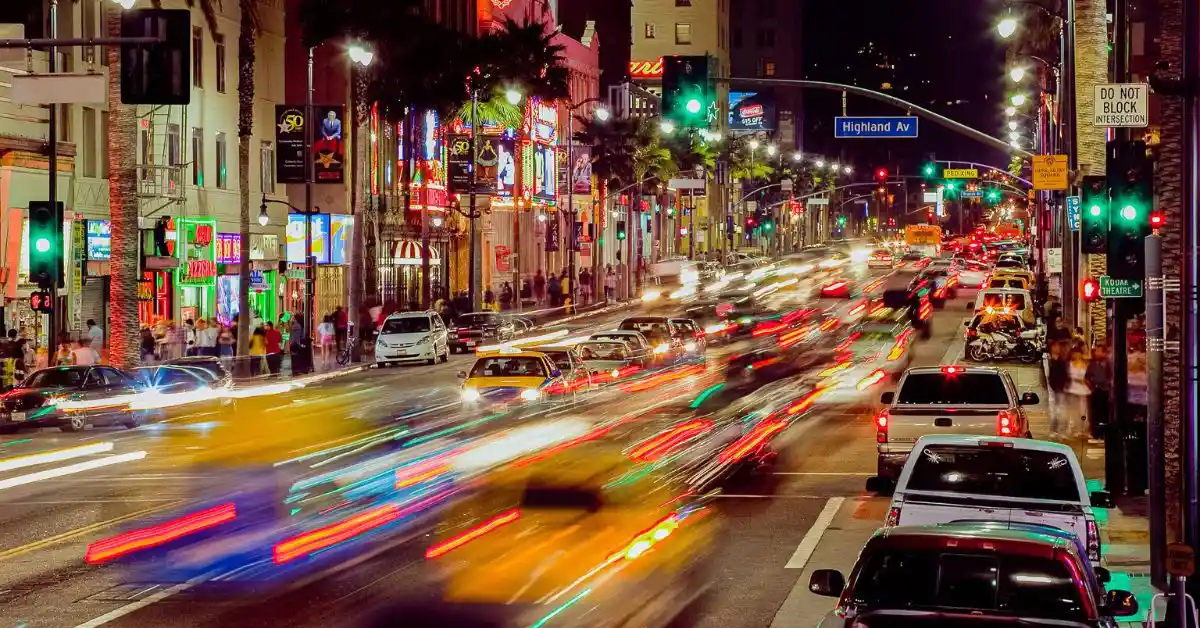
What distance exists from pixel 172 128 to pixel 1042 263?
36.7 metres

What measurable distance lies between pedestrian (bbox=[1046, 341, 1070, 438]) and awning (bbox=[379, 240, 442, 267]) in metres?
48.5

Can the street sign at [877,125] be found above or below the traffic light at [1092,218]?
above


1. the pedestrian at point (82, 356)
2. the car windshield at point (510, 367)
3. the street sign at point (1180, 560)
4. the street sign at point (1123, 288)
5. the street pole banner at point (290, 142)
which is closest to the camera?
the street sign at point (1180, 560)

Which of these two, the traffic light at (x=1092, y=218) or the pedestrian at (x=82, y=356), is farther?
the pedestrian at (x=82, y=356)

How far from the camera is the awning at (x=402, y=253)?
78062mm

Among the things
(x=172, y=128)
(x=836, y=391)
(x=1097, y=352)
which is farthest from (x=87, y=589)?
(x=172, y=128)

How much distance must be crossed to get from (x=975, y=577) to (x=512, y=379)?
81.3ft

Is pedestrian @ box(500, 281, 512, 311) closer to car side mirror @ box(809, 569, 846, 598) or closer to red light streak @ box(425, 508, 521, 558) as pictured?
red light streak @ box(425, 508, 521, 558)

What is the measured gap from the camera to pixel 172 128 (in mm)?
54062

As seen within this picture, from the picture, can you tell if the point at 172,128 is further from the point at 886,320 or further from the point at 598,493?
the point at 598,493

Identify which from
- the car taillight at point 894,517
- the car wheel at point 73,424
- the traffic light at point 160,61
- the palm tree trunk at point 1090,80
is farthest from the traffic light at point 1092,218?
the car wheel at point 73,424

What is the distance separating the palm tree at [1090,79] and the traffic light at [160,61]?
78.4 feet

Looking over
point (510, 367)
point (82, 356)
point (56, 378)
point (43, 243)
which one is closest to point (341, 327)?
point (82, 356)

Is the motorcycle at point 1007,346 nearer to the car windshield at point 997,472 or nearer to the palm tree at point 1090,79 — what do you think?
the palm tree at point 1090,79
